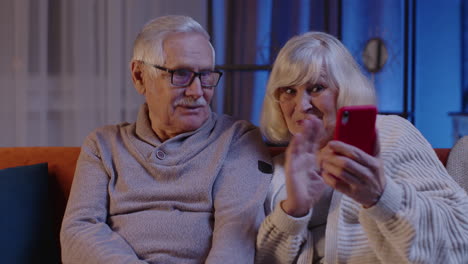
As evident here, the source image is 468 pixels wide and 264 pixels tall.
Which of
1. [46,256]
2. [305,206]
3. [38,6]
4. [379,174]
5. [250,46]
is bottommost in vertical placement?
[46,256]

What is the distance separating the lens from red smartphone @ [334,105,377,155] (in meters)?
1.00

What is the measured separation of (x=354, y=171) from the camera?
3.26ft

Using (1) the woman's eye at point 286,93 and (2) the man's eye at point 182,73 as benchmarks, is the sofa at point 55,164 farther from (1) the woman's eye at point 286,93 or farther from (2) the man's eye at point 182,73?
(1) the woman's eye at point 286,93

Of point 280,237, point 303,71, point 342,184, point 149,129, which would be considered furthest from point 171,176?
point 342,184

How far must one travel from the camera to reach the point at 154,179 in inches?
59.4

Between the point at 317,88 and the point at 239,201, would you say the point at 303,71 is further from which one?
the point at 239,201

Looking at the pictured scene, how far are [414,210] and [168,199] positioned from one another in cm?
67

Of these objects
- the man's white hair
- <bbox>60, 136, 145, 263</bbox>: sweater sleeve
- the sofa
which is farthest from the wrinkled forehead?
the sofa

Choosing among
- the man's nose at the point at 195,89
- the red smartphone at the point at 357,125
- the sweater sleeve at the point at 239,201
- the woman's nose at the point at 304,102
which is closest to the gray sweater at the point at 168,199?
the sweater sleeve at the point at 239,201

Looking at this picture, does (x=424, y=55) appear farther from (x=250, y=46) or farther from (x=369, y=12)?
(x=250, y=46)

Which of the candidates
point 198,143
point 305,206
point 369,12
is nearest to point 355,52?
point 369,12

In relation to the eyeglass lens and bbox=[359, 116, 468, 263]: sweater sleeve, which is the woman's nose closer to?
bbox=[359, 116, 468, 263]: sweater sleeve

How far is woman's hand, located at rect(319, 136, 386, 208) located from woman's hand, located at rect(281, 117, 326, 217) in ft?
0.24

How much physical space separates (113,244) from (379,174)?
736mm
